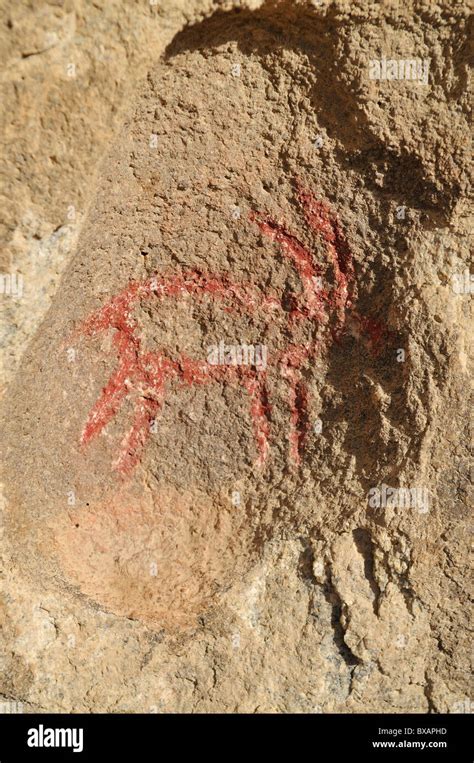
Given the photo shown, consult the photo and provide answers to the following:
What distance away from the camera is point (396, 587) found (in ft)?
6.89

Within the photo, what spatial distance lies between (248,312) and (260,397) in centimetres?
28

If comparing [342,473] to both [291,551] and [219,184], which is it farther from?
[219,184]

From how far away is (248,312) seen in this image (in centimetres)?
220

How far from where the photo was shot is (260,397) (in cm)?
226

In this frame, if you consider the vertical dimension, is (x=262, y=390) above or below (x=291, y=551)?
above

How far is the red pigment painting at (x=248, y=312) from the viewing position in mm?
2094

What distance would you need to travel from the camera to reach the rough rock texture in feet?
6.15

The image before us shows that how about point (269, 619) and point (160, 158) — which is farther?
point (269, 619)

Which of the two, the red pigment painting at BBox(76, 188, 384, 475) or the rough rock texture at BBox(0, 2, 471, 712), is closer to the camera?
the rough rock texture at BBox(0, 2, 471, 712)

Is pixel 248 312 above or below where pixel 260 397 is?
above

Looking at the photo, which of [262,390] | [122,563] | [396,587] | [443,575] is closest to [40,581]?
[122,563]

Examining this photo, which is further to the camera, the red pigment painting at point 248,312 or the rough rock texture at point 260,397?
the red pigment painting at point 248,312

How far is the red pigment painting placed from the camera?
6.87 ft

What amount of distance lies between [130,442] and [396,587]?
955 mm
